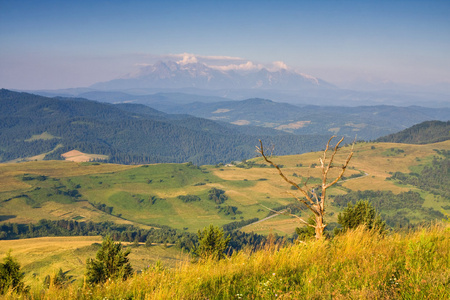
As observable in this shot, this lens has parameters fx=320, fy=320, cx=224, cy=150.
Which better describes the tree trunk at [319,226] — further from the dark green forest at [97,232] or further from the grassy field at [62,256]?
the dark green forest at [97,232]

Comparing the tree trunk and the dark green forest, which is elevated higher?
the tree trunk

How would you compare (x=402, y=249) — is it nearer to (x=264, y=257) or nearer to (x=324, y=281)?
(x=324, y=281)

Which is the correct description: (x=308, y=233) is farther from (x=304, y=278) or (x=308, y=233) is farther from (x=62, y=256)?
(x=62, y=256)

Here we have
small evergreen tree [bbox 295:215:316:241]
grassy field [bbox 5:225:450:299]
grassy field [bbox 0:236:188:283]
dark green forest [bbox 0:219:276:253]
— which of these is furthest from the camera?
dark green forest [bbox 0:219:276:253]

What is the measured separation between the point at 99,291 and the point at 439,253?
25.6 feet

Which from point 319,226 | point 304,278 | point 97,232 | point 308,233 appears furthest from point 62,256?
point 304,278

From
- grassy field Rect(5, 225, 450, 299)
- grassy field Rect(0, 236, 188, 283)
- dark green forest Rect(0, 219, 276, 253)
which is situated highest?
grassy field Rect(5, 225, 450, 299)

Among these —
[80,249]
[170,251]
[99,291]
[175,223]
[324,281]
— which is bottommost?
[175,223]

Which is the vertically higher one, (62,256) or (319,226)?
(319,226)

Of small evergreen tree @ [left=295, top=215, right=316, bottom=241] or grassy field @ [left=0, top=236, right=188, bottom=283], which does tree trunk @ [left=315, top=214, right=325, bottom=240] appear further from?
grassy field @ [left=0, top=236, right=188, bottom=283]

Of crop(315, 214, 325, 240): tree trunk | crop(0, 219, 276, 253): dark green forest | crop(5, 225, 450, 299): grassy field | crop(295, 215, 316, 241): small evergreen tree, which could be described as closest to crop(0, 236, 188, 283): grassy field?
crop(0, 219, 276, 253): dark green forest

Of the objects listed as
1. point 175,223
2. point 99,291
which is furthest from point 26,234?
point 99,291

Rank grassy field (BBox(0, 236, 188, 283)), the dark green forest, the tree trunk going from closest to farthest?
the tree trunk, grassy field (BBox(0, 236, 188, 283)), the dark green forest

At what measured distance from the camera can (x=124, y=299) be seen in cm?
618
